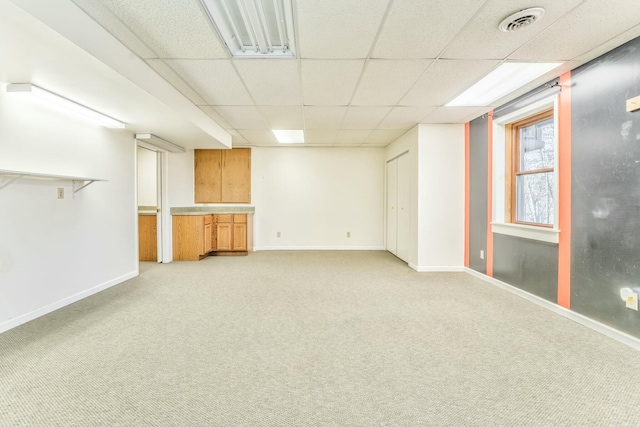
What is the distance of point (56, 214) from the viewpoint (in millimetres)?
2824

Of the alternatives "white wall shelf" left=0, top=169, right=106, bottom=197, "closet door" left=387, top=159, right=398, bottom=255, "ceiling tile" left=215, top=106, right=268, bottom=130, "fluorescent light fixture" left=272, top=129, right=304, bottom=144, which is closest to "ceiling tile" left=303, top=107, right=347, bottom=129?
"fluorescent light fixture" left=272, top=129, right=304, bottom=144

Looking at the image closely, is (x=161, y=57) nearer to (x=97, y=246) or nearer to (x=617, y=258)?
(x=97, y=246)

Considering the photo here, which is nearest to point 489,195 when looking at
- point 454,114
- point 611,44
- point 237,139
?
point 454,114

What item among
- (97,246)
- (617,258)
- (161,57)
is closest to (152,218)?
(97,246)

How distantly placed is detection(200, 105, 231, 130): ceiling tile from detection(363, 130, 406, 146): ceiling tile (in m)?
2.47

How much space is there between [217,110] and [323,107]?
4.67ft

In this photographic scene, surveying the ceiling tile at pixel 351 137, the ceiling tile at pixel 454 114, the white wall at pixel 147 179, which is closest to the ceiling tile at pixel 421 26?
the ceiling tile at pixel 454 114

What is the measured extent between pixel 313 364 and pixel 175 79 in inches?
113

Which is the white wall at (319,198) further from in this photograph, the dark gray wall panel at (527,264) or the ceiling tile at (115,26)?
the ceiling tile at (115,26)

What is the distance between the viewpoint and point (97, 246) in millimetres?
3350

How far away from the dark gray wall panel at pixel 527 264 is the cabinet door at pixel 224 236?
468cm

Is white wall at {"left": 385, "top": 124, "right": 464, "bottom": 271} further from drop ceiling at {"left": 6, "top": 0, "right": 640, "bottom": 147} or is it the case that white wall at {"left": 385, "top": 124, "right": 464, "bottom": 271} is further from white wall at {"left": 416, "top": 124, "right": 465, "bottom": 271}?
drop ceiling at {"left": 6, "top": 0, "right": 640, "bottom": 147}

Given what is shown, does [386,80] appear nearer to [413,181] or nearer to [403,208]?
[413,181]

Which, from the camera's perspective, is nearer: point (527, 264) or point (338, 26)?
point (338, 26)
